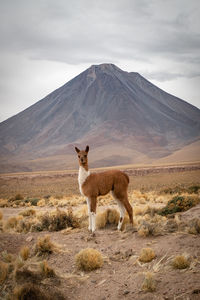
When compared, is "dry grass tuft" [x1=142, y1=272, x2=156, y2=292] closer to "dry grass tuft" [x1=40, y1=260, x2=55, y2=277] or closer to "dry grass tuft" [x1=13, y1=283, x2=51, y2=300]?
"dry grass tuft" [x1=13, y1=283, x2=51, y2=300]

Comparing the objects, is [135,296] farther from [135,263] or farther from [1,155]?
[1,155]

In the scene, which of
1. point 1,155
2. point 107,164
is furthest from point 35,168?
point 1,155

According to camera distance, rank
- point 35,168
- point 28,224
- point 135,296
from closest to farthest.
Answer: point 135,296, point 28,224, point 35,168

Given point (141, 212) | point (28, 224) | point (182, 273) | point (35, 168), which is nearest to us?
point (182, 273)

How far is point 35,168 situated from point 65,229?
102m

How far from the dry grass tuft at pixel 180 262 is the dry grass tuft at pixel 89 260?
5.83 ft

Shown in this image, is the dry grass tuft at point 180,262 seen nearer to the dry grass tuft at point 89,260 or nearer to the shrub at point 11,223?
the dry grass tuft at point 89,260

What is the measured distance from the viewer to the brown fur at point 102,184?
8.98 m

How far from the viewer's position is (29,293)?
5191 millimetres

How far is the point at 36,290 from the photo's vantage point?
5262mm

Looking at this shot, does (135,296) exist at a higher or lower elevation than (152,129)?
lower

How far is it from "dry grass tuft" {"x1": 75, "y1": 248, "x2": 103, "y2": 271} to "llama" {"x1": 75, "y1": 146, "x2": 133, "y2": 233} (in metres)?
2.28

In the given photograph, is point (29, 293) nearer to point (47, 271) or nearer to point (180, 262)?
point (47, 271)

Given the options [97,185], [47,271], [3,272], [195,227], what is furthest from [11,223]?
[195,227]
